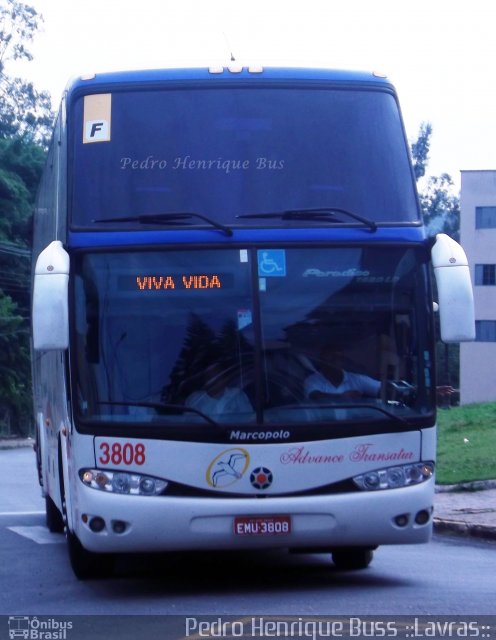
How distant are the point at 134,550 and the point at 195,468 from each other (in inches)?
29.6

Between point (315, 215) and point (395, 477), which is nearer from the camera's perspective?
point (395, 477)

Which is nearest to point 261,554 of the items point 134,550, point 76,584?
point 76,584

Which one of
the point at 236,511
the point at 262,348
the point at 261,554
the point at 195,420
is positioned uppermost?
the point at 262,348

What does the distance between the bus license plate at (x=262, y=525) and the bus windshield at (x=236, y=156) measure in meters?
2.19

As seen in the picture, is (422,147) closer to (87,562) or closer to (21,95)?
(21,95)

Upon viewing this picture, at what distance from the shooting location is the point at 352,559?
10.3m

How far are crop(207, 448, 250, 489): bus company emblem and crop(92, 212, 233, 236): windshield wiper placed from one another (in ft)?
5.37

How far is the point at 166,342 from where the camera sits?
8648mm

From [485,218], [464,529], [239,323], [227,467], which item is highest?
[485,218]

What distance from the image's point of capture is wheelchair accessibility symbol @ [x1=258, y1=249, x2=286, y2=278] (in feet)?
28.7

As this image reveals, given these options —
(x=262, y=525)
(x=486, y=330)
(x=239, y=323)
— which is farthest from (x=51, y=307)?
(x=486, y=330)

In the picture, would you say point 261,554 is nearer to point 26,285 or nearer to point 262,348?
point 262,348

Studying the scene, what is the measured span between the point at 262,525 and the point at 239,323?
1481 millimetres

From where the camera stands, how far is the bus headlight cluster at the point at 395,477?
864cm
